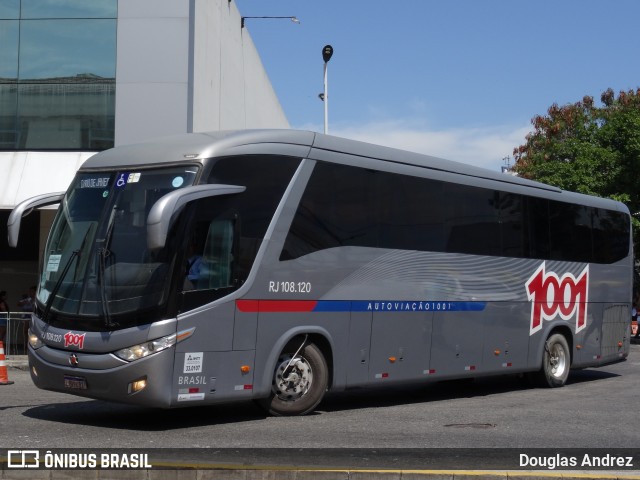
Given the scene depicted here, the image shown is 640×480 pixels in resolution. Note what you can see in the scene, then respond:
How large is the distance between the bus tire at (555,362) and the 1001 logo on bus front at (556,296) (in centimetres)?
45

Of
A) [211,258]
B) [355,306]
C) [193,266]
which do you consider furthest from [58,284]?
[355,306]

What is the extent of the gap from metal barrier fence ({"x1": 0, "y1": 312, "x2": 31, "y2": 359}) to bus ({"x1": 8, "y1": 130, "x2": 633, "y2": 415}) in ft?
33.8

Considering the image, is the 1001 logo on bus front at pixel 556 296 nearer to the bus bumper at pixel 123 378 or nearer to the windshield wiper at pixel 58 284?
the bus bumper at pixel 123 378

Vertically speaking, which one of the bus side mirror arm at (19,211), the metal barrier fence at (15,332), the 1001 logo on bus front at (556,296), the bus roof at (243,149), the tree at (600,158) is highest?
the tree at (600,158)

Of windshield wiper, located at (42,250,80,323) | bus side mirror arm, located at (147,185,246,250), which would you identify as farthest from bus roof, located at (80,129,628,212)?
windshield wiper, located at (42,250,80,323)

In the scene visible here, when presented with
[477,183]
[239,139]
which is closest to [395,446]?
[239,139]

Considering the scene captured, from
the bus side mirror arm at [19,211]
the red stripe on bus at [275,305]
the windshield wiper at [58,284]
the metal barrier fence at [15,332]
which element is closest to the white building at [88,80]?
the metal barrier fence at [15,332]

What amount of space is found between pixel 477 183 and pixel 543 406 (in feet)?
12.4

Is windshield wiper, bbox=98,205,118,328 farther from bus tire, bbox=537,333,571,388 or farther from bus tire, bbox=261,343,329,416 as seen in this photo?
bus tire, bbox=537,333,571,388

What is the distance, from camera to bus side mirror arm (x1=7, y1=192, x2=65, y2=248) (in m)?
11.8

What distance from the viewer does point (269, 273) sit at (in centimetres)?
1180

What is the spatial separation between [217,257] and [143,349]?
141 centimetres

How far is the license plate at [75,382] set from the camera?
10789 mm

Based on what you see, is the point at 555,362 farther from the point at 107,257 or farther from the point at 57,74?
the point at 57,74
